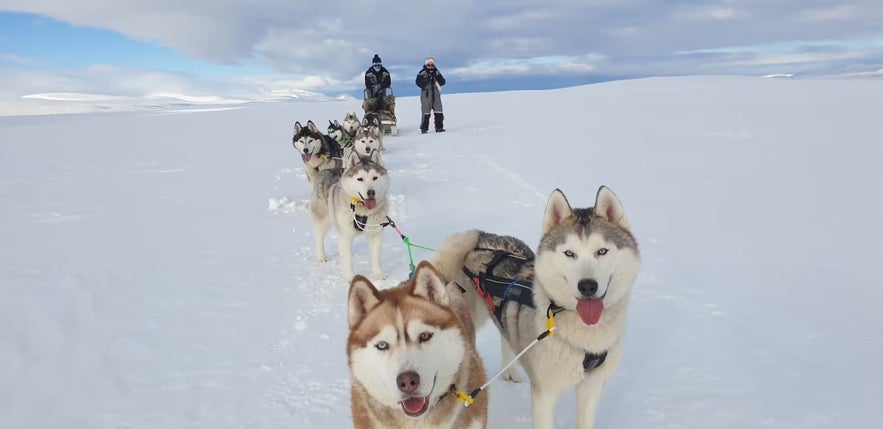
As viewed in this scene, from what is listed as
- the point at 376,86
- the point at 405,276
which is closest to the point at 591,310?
the point at 405,276

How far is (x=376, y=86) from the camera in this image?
14625 mm

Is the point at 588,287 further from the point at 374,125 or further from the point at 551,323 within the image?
the point at 374,125

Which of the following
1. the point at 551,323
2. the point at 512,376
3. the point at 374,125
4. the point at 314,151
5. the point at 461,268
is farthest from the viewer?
the point at 374,125

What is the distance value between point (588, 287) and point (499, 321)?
0.77m

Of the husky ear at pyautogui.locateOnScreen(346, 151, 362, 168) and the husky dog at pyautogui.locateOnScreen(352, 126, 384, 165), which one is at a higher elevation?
the husky dog at pyautogui.locateOnScreen(352, 126, 384, 165)

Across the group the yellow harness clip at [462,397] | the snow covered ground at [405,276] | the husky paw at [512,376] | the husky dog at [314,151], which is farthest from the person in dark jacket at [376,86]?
the yellow harness clip at [462,397]

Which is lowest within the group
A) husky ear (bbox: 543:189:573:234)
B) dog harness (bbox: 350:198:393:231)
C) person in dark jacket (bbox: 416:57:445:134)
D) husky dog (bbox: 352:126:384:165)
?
dog harness (bbox: 350:198:393:231)

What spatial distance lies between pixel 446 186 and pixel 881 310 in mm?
5924

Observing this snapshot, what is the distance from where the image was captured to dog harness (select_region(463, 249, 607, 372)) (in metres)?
2.56

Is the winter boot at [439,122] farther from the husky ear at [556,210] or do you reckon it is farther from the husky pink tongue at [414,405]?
the husky pink tongue at [414,405]

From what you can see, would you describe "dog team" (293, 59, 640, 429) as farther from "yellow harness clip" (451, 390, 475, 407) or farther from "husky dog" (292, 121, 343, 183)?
"husky dog" (292, 121, 343, 183)

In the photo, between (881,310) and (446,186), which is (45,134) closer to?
(446,186)

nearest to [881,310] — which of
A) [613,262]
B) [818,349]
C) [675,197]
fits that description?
[818,349]

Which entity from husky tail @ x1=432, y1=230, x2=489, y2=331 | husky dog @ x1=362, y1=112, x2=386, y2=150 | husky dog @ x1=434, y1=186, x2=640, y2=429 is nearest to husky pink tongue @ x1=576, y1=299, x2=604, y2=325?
husky dog @ x1=434, y1=186, x2=640, y2=429
